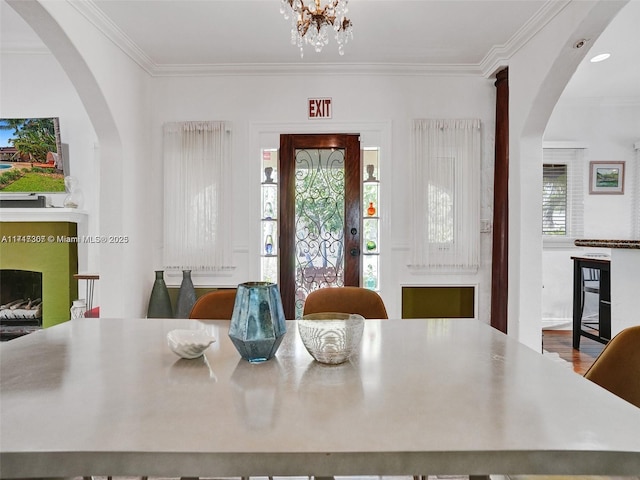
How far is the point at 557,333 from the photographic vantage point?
4848 mm

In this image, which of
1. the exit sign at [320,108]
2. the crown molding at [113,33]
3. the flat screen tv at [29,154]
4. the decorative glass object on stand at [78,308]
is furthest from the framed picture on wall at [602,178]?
the flat screen tv at [29,154]

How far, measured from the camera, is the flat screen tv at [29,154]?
382 cm

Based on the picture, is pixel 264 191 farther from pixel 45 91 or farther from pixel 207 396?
pixel 207 396

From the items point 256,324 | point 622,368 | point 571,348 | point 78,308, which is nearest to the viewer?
point 256,324

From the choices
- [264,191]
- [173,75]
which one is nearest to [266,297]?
[264,191]

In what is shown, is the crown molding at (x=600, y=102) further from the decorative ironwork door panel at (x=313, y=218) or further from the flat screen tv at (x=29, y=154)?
the flat screen tv at (x=29, y=154)

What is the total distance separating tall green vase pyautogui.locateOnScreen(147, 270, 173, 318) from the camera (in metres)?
3.60

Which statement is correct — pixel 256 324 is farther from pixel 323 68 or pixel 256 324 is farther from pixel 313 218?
pixel 323 68

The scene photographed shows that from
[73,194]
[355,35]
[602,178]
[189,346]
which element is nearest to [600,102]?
[602,178]

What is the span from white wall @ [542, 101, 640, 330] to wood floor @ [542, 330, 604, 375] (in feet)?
0.92

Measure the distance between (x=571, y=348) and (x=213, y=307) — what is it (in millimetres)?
4120

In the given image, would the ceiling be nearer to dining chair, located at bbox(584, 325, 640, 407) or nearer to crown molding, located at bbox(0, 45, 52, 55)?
crown molding, located at bbox(0, 45, 52, 55)

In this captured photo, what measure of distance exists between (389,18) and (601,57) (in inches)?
94.6

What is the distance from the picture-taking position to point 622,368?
4.02 ft
